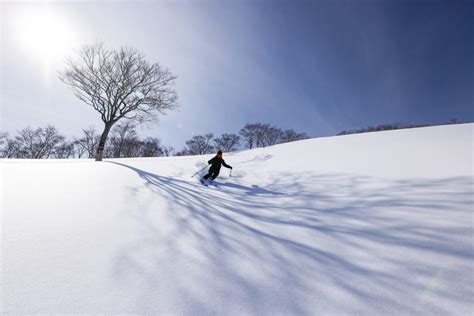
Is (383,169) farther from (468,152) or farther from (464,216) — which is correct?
(464,216)

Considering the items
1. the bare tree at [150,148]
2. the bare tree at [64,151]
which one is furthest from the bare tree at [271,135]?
the bare tree at [64,151]

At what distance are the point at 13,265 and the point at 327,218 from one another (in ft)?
11.5

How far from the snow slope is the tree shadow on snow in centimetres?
1

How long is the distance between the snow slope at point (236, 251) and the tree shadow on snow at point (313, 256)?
0.4 inches

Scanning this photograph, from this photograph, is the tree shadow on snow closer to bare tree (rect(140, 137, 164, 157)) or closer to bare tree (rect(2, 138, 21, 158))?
bare tree (rect(140, 137, 164, 157))

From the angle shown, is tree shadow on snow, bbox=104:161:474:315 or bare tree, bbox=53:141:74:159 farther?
bare tree, bbox=53:141:74:159

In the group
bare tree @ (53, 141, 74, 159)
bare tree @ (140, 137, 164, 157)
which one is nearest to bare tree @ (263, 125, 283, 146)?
bare tree @ (140, 137, 164, 157)

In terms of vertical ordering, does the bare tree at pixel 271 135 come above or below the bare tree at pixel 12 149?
above

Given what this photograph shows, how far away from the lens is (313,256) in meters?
1.77

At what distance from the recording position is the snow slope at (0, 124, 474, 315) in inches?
47.9

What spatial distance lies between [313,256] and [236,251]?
839 mm

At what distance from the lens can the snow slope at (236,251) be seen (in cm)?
122

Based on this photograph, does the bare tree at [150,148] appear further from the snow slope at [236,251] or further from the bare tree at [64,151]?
the snow slope at [236,251]

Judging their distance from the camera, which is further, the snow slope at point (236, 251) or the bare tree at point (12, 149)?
the bare tree at point (12, 149)
